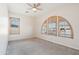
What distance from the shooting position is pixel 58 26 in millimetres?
2561

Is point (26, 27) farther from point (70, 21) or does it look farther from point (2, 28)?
point (70, 21)

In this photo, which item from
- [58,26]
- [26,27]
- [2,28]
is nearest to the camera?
[2,28]

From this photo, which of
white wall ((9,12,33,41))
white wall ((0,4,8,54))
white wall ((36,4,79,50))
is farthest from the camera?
white wall ((36,4,79,50))

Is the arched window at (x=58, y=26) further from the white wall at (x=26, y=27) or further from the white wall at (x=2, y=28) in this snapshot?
the white wall at (x=2, y=28)

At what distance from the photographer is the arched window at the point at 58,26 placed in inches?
93.6

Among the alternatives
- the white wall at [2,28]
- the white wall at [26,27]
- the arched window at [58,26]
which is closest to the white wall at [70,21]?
the arched window at [58,26]

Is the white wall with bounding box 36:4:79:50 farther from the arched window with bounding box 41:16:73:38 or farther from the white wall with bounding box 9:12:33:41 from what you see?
the white wall with bounding box 9:12:33:41

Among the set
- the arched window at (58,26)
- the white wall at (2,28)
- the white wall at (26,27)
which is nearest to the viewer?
the white wall at (2,28)

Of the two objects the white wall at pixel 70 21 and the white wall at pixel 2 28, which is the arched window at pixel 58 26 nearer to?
the white wall at pixel 70 21

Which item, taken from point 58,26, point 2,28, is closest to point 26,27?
point 2,28

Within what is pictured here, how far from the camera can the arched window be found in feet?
7.80

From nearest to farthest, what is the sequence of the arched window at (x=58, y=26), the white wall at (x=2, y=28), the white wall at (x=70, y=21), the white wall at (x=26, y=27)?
1. the white wall at (x=2, y=28)
2. the white wall at (x=26, y=27)
3. the arched window at (x=58, y=26)
4. the white wall at (x=70, y=21)

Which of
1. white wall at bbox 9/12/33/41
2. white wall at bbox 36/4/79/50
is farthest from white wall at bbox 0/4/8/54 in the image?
white wall at bbox 36/4/79/50

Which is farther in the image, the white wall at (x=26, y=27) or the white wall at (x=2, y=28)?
the white wall at (x=26, y=27)
